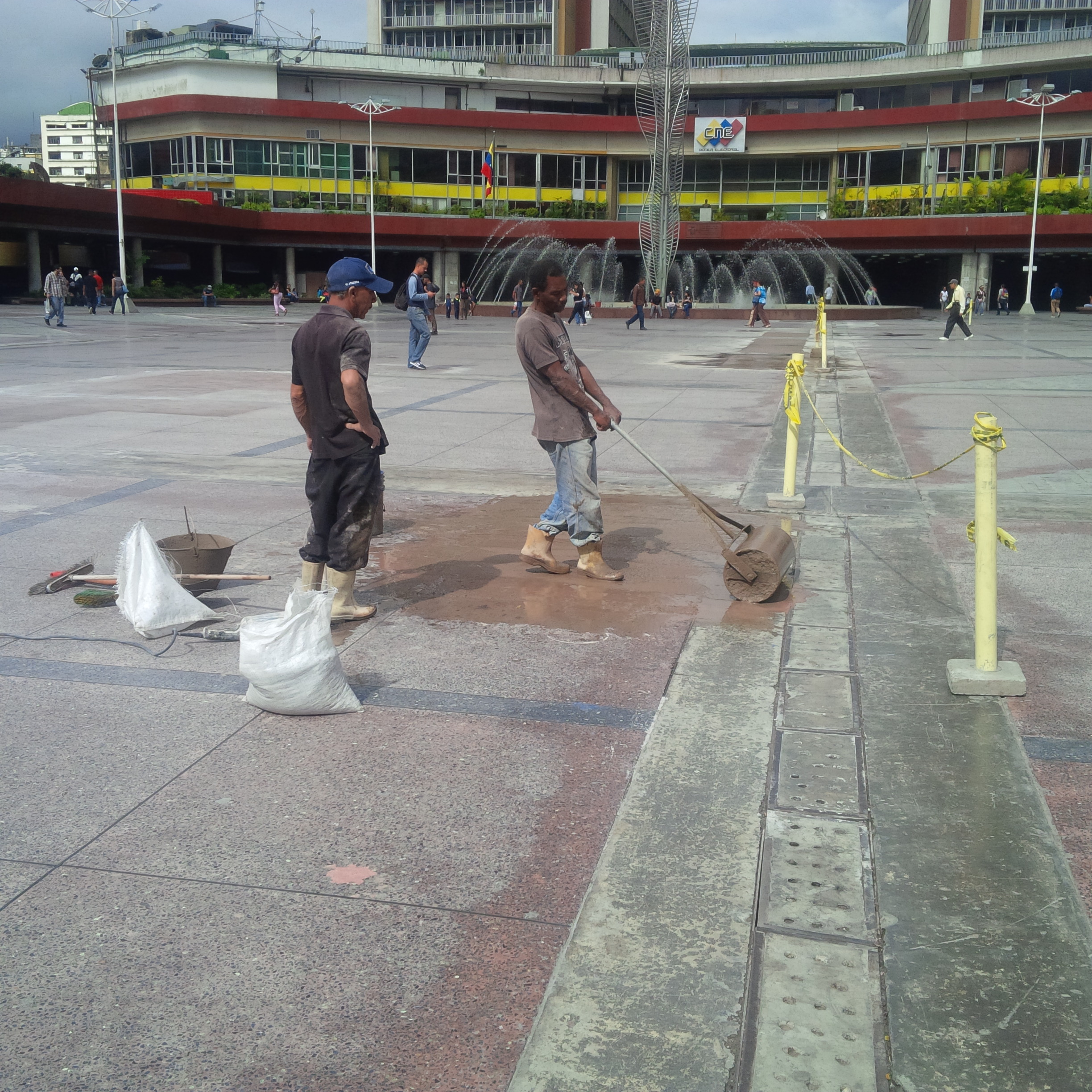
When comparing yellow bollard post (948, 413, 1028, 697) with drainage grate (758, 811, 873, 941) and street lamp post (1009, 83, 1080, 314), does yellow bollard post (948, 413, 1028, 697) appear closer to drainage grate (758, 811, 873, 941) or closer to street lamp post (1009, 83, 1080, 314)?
drainage grate (758, 811, 873, 941)

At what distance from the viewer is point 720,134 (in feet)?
227

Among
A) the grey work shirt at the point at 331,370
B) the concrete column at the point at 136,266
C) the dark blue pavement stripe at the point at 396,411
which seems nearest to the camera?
the grey work shirt at the point at 331,370

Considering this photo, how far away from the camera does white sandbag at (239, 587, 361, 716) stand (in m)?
4.64

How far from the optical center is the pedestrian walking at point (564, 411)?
6555 millimetres

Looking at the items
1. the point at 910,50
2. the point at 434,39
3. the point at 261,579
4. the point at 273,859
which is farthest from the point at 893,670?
the point at 434,39

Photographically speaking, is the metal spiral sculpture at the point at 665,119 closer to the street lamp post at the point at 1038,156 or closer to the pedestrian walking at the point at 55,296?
the street lamp post at the point at 1038,156

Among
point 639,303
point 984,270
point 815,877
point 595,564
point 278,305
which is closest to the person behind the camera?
point 815,877

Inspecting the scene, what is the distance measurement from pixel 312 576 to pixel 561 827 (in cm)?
262

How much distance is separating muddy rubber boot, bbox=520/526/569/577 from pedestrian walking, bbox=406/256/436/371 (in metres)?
13.5

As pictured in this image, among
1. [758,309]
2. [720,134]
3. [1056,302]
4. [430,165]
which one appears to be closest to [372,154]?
[430,165]

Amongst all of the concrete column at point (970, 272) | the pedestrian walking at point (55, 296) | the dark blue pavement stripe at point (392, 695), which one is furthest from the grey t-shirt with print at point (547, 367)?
the concrete column at point (970, 272)

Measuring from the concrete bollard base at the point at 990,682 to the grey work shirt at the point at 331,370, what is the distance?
Result: 293cm

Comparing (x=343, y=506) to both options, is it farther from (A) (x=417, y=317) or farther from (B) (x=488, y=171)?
(B) (x=488, y=171)

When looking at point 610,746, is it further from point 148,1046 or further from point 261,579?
point 261,579
